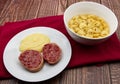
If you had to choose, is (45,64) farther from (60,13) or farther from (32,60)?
(60,13)

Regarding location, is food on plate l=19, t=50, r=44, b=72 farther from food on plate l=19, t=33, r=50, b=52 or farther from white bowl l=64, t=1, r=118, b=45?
white bowl l=64, t=1, r=118, b=45

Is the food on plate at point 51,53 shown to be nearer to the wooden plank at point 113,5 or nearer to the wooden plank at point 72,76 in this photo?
the wooden plank at point 72,76

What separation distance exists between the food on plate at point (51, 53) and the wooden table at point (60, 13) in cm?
7

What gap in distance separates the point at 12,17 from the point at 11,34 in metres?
0.15

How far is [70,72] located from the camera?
771mm

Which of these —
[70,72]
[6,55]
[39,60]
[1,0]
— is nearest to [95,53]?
[70,72]

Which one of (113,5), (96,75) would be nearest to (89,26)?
(96,75)

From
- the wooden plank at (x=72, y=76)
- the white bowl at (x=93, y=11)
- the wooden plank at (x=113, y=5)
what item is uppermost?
the wooden plank at (x=113, y=5)

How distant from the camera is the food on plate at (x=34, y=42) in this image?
2.63ft

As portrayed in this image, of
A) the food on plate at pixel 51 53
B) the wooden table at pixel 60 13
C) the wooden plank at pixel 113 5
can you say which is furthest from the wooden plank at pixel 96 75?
the wooden plank at pixel 113 5

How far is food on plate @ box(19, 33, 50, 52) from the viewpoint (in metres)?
0.80

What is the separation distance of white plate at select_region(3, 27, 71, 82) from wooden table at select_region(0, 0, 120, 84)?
0.04m

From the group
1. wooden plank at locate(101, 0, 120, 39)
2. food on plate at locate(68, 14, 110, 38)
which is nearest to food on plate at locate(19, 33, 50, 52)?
food on plate at locate(68, 14, 110, 38)

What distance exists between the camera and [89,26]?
2.70 feet
